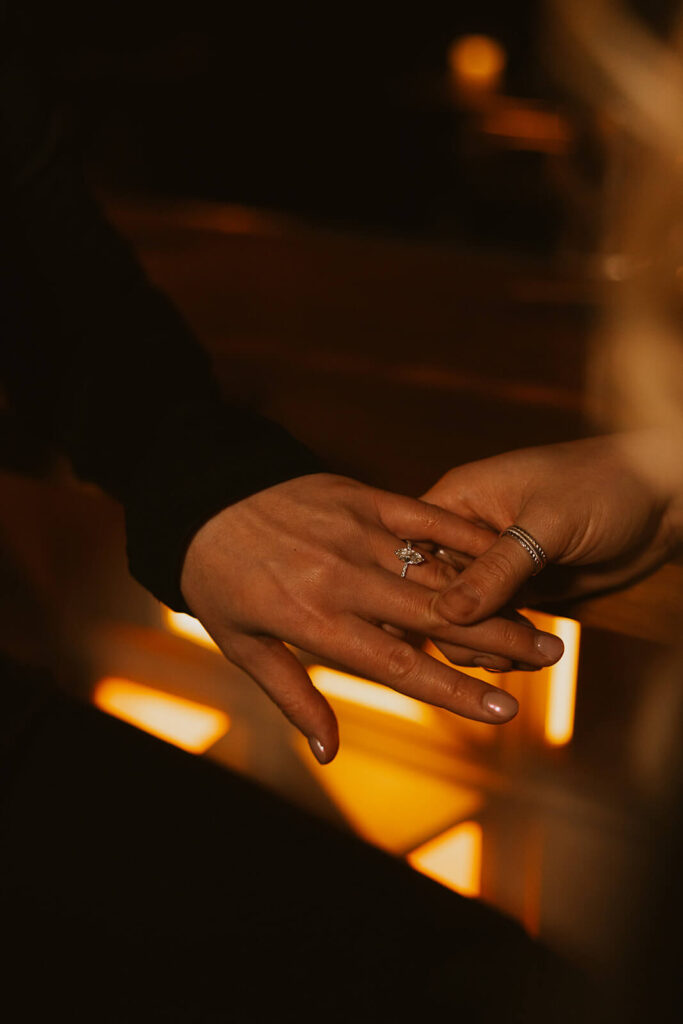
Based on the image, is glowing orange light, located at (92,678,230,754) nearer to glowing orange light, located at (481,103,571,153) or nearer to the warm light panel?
the warm light panel

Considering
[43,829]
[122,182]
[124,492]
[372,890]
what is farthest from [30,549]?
[122,182]

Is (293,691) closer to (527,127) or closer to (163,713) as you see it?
(163,713)

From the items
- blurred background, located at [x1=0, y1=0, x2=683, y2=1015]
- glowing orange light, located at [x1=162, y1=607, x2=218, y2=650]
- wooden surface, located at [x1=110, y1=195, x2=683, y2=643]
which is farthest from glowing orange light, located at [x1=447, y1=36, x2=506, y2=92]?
glowing orange light, located at [x1=162, y1=607, x2=218, y2=650]

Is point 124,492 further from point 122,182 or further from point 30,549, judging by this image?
point 122,182

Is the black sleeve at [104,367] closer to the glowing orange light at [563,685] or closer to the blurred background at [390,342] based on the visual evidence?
the blurred background at [390,342]

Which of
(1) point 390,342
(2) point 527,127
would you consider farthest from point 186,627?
(2) point 527,127

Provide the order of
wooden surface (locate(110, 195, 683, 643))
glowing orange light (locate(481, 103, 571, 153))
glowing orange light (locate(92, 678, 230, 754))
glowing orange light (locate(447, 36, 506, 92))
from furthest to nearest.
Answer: glowing orange light (locate(447, 36, 506, 92)) < glowing orange light (locate(481, 103, 571, 153)) < wooden surface (locate(110, 195, 683, 643)) < glowing orange light (locate(92, 678, 230, 754))

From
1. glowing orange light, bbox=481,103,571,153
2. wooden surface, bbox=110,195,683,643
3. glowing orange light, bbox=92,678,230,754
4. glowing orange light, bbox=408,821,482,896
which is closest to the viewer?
glowing orange light, bbox=408,821,482,896

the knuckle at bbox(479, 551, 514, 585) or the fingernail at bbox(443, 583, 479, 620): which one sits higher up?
the knuckle at bbox(479, 551, 514, 585)
